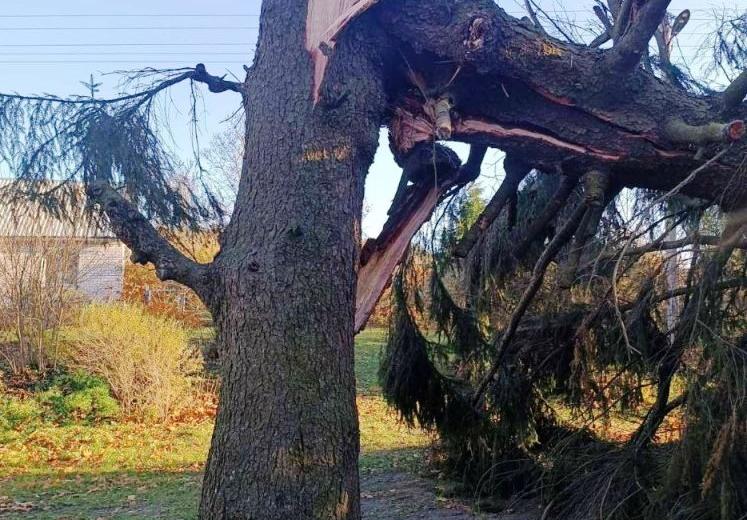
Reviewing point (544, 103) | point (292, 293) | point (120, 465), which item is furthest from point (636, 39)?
point (120, 465)

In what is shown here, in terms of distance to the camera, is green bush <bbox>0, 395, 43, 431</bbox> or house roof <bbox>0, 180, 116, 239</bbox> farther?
green bush <bbox>0, 395, 43, 431</bbox>

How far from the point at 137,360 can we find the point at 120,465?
2.33 metres

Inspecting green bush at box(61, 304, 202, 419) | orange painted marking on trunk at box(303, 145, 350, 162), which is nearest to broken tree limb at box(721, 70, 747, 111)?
orange painted marking on trunk at box(303, 145, 350, 162)

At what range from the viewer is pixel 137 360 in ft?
35.0

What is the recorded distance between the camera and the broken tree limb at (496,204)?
3693mm

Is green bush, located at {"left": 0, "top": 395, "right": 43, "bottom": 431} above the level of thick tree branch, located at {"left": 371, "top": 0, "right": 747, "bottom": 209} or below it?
below

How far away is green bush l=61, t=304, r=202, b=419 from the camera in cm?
1066

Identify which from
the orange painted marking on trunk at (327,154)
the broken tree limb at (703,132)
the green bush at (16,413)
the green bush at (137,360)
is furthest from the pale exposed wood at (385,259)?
the green bush at (16,413)

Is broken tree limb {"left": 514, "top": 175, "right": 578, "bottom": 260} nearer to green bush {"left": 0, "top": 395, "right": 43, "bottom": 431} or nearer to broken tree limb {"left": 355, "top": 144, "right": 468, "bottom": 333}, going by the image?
broken tree limb {"left": 355, "top": 144, "right": 468, "bottom": 333}

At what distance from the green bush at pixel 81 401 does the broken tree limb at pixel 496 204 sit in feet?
27.3

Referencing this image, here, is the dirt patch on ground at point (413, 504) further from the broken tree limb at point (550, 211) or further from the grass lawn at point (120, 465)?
the broken tree limb at point (550, 211)

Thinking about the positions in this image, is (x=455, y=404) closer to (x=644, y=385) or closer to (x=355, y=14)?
(x=644, y=385)

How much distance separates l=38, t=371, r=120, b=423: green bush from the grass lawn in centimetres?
28

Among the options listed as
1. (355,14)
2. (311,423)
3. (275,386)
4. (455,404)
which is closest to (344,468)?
(311,423)
